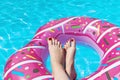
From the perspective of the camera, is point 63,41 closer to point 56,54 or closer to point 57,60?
point 56,54

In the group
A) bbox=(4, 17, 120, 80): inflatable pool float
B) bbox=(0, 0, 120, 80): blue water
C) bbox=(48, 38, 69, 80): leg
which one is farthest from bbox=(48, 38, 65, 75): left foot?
bbox=(0, 0, 120, 80): blue water

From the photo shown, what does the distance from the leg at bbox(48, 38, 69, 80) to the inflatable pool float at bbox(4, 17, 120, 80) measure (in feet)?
0.54

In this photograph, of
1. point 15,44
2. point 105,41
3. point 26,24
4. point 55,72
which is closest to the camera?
point 55,72

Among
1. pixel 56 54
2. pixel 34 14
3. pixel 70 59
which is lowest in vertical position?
pixel 70 59

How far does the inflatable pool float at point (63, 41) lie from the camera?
354cm

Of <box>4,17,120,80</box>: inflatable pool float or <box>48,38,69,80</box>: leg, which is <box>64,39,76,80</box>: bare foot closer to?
<box>48,38,69,80</box>: leg

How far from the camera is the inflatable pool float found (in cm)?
354

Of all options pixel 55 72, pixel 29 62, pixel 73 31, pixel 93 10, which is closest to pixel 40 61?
pixel 29 62

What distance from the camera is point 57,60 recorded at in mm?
3574

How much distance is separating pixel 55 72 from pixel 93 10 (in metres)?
2.86

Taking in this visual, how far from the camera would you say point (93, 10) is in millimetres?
5980

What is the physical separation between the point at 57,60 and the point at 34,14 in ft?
8.30

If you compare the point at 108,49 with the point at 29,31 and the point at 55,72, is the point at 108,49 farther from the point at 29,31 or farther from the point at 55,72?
the point at 29,31

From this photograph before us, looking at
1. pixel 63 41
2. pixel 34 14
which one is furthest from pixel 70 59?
pixel 34 14
